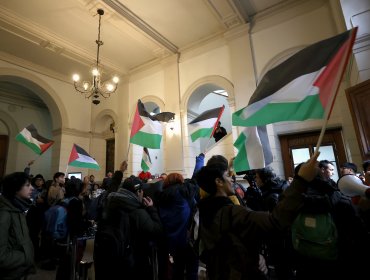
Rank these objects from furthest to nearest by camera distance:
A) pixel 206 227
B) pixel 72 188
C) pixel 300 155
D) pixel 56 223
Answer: pixel 300 155 → pixel 72 188 → pixel 56 223 → pixel 206 227

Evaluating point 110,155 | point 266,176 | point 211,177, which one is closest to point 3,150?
point 110,155

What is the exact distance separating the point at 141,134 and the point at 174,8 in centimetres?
396

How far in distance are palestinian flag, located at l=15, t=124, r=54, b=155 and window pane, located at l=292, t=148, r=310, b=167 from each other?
5.73 metres

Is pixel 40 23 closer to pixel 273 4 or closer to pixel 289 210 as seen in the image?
pixel 273 4

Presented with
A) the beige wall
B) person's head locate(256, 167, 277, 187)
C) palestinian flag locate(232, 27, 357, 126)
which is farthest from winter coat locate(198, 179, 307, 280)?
the beige wall

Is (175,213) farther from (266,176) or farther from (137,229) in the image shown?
(266,176)

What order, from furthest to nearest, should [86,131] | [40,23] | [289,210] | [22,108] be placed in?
[22,108] → [86,131] → [40,23] → [289,210]

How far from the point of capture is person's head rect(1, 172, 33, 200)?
1.87 m

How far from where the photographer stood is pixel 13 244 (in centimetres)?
172

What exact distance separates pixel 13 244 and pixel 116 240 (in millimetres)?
754

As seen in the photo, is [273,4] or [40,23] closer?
Result: [273,4]

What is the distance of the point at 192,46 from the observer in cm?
740

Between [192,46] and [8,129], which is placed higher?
[192,46]

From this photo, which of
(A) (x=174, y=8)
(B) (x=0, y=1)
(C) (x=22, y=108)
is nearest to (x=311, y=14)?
(A) (x=174, y=8)
